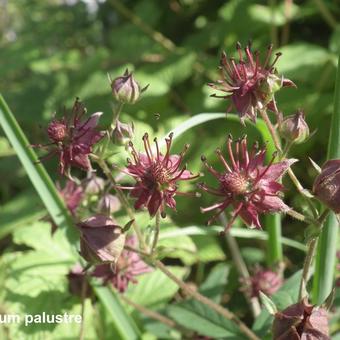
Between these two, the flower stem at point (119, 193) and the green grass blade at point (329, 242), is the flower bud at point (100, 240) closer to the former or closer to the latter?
the flower stem at point (119, 193)

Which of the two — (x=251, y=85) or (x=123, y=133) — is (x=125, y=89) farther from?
(x=251, y=85)

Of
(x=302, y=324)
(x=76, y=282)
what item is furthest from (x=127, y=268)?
(x=302, y=324)

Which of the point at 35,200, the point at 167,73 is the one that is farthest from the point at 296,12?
the point at 35,200

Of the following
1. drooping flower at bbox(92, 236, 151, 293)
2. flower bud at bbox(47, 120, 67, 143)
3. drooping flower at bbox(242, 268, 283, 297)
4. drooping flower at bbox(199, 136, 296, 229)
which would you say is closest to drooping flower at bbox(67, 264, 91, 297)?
drooping flower at bbox(92, 236, 151, 293)

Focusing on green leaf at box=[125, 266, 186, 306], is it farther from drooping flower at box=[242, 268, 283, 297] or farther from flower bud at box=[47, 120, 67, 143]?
flower bud at box=[47, 120, 67, 143]

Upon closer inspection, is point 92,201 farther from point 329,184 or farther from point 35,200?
point 35,200

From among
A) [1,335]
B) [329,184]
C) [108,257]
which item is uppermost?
[329,184]
